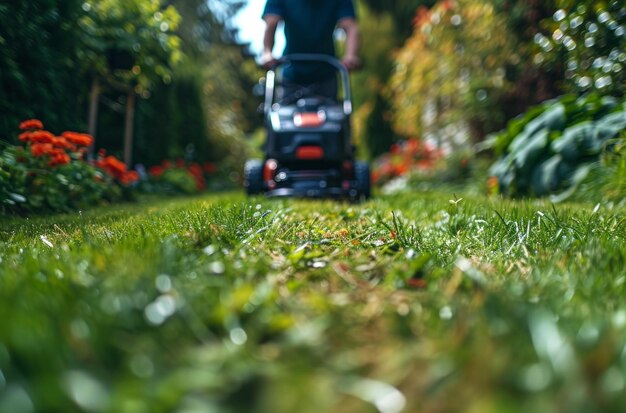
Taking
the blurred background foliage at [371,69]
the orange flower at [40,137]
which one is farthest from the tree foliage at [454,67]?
the orange flower at [40,137]

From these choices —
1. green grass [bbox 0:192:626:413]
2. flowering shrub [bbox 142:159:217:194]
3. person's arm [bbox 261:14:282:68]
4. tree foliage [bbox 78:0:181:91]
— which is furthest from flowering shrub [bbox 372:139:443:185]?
green grass [bbox 0:192:626:413]

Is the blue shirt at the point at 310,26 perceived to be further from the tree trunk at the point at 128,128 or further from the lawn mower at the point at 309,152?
the tree trunk at the point at 128,128

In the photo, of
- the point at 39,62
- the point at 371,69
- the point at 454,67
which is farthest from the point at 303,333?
the point at 371,69

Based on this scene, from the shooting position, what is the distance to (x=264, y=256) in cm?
156

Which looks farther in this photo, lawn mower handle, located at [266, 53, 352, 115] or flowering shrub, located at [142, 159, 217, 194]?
flowering shrub, located at [142, 159, 217, 194]

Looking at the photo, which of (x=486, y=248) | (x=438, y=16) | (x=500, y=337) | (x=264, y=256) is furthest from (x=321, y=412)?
(x=438, y=16)

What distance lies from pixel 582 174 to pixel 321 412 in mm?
3426

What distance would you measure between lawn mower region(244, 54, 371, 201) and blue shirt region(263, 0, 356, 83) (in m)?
0.35

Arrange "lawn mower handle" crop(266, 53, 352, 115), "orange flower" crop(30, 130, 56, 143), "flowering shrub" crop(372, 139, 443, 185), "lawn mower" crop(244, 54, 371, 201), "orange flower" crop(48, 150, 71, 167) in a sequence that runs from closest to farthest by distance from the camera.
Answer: "orange flower" crop(30, 130, 56, 143) → "orange flower" crop(48, 150, 71, 167) → "lawn mower" crop(244, 54, 371, 201) → "lawn mower handle" crop(266, 53, 352, 115) → "flowering shrub" crop(372, 139, 443, 185)

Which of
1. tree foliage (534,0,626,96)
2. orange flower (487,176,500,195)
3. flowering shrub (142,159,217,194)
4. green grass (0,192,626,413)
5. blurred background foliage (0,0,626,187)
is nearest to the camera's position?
green grass (0,192,626,413)

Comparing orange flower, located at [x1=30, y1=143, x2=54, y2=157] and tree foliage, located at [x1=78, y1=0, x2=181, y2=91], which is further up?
tree foliage, located at [x1=78, y1=0, x2=181, y2=91]

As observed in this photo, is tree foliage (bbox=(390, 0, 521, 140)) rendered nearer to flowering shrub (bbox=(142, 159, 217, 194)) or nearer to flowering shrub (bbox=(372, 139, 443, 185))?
flowering shrub (bbox=(372, 139, 443, 185))

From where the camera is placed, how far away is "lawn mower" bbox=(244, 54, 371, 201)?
4246 millimetres

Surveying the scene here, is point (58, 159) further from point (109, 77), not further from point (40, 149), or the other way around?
point (109, 77)
